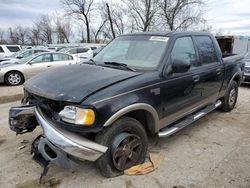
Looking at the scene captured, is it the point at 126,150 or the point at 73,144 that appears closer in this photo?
the point at 73,144

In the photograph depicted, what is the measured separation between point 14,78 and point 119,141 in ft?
27.9

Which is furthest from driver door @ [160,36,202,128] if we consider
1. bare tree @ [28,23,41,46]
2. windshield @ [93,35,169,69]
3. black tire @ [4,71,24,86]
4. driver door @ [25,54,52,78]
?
bare tree @ [28,23,41,46]

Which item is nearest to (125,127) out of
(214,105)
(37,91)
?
(37,91)

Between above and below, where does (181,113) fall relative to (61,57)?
below

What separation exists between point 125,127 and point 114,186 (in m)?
0.73

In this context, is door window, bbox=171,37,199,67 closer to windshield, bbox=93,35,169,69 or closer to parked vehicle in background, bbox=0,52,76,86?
windshield, bbox=93,35,169,69

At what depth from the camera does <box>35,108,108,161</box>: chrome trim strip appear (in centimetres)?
268

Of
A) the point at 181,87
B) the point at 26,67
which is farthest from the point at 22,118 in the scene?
the point at 26,67

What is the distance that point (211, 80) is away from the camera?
Result: 4.75 metres

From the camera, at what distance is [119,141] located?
308 centimetres

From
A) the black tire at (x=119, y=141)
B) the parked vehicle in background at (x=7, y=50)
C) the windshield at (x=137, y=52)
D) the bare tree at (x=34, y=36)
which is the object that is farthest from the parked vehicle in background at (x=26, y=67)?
the bare tree at (x=34, y=36)

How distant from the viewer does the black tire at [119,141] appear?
2951 millimetres

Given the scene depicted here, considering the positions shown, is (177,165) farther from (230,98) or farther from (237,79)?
(237,79)

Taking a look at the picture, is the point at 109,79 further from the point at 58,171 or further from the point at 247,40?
the point at 247,40
